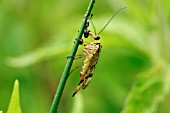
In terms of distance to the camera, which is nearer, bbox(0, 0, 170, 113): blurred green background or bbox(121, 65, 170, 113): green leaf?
bbox(121, 65, 170, 113): green leaf

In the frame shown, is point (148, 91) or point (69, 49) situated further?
point (69, 49)

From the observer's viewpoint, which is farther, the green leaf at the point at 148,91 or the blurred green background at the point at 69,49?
the blurred green background at the point at 69,49

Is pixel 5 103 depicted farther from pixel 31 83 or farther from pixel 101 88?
pixel 101 88

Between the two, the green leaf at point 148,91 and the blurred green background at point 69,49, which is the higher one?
the blurred green background at point 69,49

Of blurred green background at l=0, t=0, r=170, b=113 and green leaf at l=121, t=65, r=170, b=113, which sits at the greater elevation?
blurred green background at l=0, t=0, r=170, b=113
